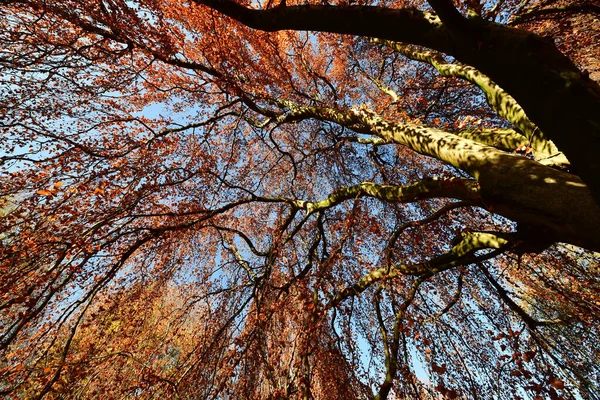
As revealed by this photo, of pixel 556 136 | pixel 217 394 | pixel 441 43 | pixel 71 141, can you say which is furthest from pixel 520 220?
pixel 71 141

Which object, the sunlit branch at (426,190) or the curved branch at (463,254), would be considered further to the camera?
the curved branch at (463,254)

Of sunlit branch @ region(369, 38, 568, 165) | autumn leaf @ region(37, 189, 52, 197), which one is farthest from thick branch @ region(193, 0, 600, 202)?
autumn leaf @ region(37, 189, 52, 197)

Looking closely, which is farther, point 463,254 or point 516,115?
point 463,254

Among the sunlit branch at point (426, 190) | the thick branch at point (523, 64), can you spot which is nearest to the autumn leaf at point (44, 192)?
the thick branch at point (523, 64)

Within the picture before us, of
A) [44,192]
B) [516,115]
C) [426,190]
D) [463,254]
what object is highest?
[44,192]

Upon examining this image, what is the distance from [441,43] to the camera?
66.7 inches

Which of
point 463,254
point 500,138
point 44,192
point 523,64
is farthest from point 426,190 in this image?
point 44,192

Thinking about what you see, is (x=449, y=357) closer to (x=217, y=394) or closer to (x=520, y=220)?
(x=520, y=220)

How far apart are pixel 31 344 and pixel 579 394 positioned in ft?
21.5

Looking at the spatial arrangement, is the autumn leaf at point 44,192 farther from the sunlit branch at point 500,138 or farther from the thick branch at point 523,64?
the sunlit branch at point 500,138

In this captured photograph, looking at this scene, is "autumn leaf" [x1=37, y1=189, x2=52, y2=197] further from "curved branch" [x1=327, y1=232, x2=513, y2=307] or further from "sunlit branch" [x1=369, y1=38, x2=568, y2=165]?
"sunlit branch" [x1=369, y1=38, x2=568, y2=165]

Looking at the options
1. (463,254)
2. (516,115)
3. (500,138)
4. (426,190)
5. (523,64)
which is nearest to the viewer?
(523,64)

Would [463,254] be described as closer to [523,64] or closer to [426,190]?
[426,190]

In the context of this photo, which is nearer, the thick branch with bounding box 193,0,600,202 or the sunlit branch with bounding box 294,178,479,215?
the thick branch with bounding box 193,0,600,202
